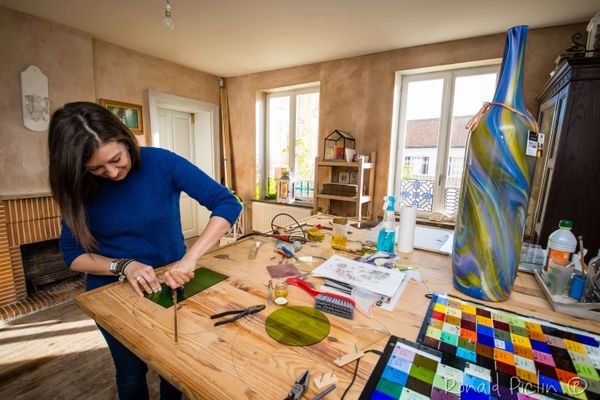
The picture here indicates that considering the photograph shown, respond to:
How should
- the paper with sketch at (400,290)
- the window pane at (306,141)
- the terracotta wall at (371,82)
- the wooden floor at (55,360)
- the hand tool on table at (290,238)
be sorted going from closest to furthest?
the paper with sketch at (400,290), the hand tool on table at (290,238), the wooden floor at (55,360), the terracotta wall at (371,82), the window pane at (306,141)

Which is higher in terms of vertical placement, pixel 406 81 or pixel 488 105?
pixel 406 81

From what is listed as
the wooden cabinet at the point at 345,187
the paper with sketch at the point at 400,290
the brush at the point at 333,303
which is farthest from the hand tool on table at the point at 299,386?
the wooden cabinet at the point at 345,187

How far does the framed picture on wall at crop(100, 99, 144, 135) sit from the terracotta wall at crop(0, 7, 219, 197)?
0.22ft

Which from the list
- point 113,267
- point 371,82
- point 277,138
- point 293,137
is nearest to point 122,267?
point 113,267

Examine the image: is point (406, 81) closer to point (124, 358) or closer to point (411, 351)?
point (411, 351)

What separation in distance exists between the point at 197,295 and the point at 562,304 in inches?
42.4

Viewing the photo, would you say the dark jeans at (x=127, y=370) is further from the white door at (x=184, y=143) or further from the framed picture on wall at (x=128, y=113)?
the white door at (x=184, y=143)

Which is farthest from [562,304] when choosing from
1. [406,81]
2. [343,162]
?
[406,81]

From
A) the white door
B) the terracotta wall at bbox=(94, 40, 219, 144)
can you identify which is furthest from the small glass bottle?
the white door

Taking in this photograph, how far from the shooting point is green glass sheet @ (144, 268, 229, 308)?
85 centimetres

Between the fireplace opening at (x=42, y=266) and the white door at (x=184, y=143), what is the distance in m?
1.56

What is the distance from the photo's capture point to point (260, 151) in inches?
164

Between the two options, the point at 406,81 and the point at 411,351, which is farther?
the point at 406,81

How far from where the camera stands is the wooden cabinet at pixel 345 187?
9.96 ft
